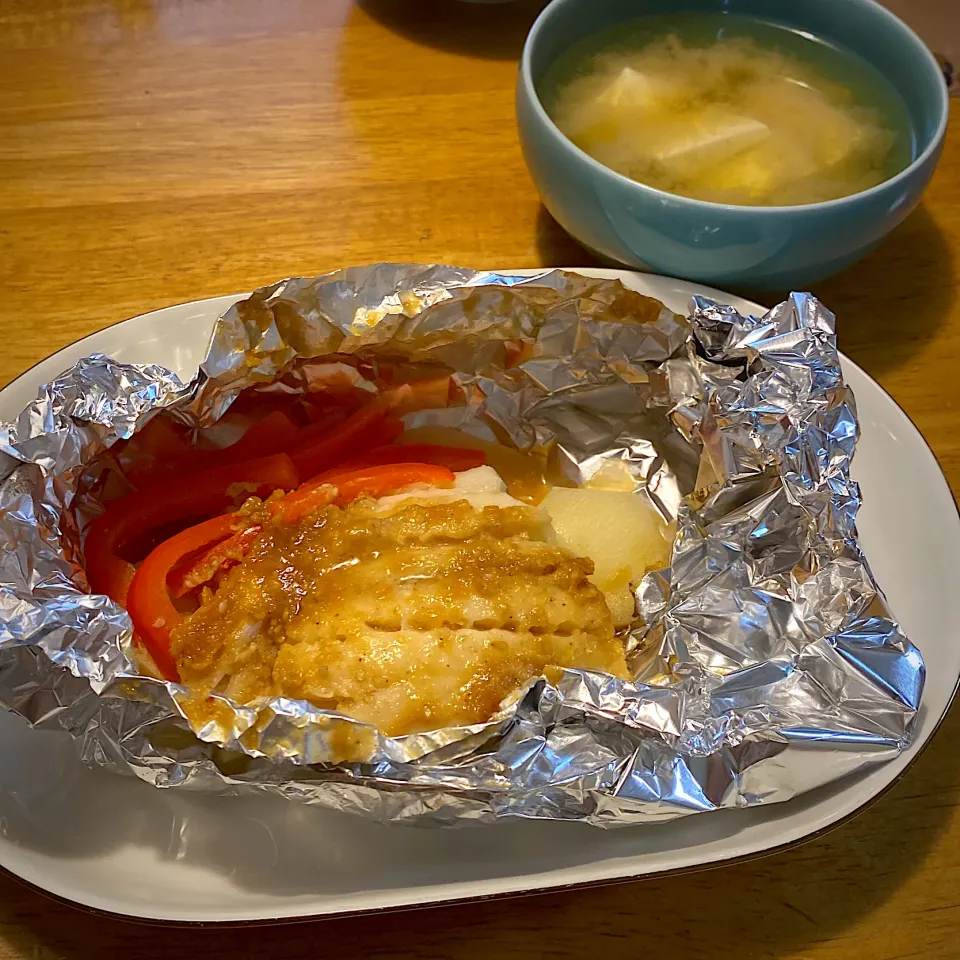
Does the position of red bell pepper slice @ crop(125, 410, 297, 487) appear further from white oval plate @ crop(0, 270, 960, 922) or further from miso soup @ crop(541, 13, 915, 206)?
miso soup @ crop(541, 13, 915, 206)

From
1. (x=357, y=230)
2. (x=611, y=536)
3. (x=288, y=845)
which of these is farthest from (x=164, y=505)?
(x=357, y=230)

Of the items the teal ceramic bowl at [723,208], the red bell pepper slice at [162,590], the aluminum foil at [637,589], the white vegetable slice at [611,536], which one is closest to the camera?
the aluminum foil at [637,589]

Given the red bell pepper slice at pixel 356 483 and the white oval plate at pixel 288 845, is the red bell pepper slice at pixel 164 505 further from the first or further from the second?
the white oval plate at pixel 288 845

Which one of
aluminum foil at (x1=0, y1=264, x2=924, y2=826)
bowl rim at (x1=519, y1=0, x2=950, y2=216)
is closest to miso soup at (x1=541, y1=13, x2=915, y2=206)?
bowl rim at (x1=519, y1=0, x2=950, y2=216)

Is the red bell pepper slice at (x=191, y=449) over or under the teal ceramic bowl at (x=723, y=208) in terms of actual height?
under

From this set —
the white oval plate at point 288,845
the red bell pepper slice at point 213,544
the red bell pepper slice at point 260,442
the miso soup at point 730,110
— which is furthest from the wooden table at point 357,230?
the red bell pepper slice at point 260,442

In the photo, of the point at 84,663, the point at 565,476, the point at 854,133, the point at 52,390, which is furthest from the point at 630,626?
the point at 854,133
